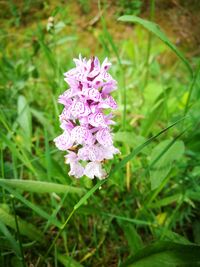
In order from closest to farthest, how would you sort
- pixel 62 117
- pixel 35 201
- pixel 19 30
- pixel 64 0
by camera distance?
pixel 62 117, pixel 35 201, pixel 19 30, pixel 64 0

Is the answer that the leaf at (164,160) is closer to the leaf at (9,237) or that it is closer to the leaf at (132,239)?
the leaf at (132,239)

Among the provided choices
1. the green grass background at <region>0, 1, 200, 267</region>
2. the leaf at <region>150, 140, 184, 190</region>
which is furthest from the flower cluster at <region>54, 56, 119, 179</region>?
the leaf at <region>150, 140, 184, 190</region>

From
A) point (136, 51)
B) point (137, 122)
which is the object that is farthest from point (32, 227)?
point (136, 51)

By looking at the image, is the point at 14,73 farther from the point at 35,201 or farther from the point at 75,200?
the point at 75,200

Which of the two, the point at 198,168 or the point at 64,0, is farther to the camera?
the point at 64,0

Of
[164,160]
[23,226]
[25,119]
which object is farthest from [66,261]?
[25,119]

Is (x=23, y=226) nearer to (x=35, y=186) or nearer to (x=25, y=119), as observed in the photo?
(x=35, y=186)
